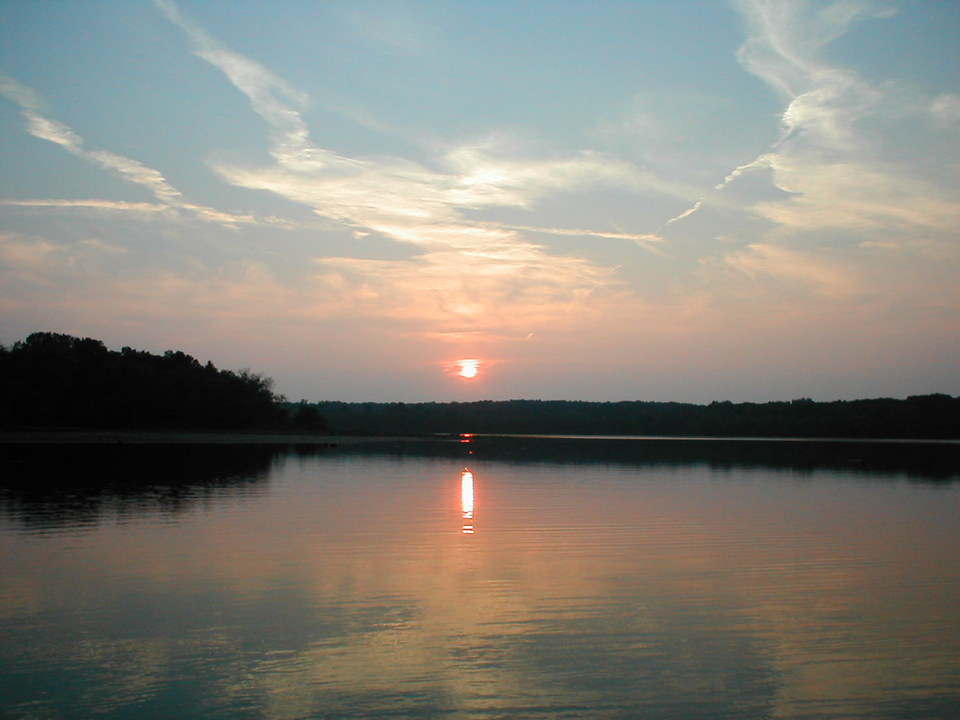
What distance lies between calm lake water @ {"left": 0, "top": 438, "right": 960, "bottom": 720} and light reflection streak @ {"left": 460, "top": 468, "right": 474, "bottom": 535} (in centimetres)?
27

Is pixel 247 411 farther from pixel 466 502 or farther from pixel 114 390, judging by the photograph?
pixel 466 502

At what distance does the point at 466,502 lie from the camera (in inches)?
1068

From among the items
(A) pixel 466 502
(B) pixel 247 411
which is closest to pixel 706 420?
(B) pixel 247 411

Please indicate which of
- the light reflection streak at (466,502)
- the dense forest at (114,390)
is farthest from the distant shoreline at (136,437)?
the light reflection streak at (466,502)

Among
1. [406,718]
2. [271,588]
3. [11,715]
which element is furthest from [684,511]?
[11,715]

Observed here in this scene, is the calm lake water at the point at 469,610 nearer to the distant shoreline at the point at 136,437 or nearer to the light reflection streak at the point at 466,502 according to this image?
the light reflection streak at the point at 466,502

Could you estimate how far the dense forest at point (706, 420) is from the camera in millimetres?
125188

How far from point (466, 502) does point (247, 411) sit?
79706 millimetres

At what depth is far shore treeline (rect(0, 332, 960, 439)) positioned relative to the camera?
76.2 m

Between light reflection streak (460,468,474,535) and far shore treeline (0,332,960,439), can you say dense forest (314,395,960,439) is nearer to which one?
far shore treeline (0,332,960,439)

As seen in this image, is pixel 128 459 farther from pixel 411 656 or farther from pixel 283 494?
pixel 411 656

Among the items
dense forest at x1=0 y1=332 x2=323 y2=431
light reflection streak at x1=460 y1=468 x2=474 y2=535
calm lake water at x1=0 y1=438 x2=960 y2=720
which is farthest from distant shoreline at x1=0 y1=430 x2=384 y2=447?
calm lake water at x1=0 y1=438 x2=960 y2=720

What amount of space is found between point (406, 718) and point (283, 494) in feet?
71.0

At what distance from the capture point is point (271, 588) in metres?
13.0
